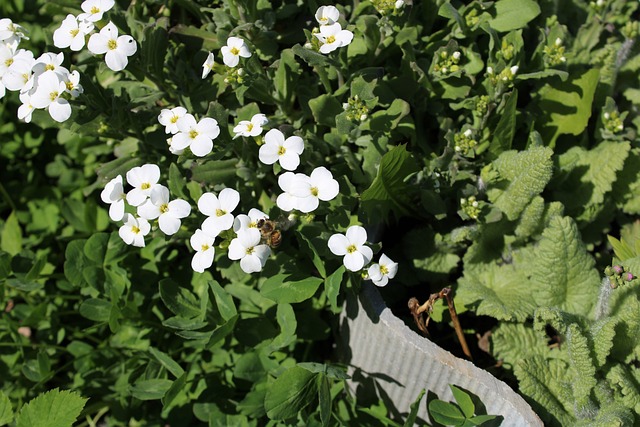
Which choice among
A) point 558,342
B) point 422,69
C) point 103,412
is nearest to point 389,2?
point 422,69

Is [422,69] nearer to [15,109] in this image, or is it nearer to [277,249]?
[277,249]

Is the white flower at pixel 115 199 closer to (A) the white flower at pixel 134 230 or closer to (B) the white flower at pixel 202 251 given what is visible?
(A) the white flower at pixel 134 230

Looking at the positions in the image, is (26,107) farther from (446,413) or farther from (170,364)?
(446,413)

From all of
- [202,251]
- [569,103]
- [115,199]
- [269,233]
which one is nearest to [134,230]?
[115,199]

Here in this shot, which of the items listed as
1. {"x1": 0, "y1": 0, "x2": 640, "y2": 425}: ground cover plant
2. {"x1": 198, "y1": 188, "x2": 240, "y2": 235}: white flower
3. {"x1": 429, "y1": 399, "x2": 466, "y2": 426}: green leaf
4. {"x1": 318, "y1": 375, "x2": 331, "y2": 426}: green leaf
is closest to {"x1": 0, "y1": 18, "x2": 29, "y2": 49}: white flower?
{"x1": 0, "y1": 0, "x2": 640, "y2": 425}: ground cover plant

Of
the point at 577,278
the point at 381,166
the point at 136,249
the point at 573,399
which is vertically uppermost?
the point at 381,166

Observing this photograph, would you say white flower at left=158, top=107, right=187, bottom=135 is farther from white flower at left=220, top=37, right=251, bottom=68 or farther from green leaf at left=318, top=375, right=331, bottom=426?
green leaf at left=318, top=375, right=331, bottom=426
